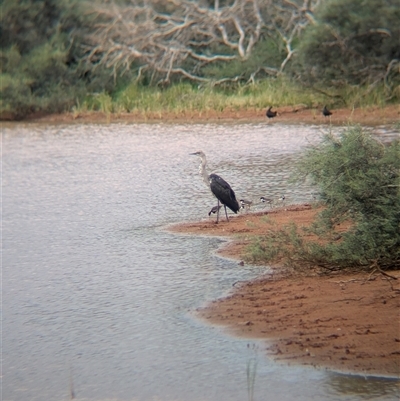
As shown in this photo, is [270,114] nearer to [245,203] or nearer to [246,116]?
[246,116]

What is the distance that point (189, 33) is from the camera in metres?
35.7

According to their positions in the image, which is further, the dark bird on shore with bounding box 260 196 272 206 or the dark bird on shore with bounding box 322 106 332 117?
the dark bird on shore with bounding box 322 106 332 117

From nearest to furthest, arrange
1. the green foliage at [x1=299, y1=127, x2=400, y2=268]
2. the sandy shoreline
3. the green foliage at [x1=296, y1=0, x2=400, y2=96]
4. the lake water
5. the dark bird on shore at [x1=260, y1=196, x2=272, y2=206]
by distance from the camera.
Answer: the lake water → the sandy shoreline → the green foliage at [x1=299, y1=127, x2=400, y2=268] → the dark bird on shore at [x1=260, y1=196, x2=272, y2=206] → the green foliage at [x1=296, y1=0, x2=400, y2=96]

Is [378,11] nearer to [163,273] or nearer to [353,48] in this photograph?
[353,48]

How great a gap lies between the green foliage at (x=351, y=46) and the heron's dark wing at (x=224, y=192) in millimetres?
16429

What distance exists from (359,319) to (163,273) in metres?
3.23

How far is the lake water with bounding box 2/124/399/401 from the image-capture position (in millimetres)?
7066

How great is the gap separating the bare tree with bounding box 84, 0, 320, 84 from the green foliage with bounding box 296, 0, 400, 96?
13.5 ft

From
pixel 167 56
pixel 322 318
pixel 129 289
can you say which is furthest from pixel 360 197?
pixel 167 56

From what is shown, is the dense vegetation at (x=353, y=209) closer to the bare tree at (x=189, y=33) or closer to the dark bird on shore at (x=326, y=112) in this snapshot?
the dark bird on shore at (x=326, y=112)

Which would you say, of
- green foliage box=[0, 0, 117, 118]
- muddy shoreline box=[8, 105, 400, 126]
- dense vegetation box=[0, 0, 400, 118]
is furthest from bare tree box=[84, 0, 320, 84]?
muddy shoreline box=[8, 105, 400, 126]

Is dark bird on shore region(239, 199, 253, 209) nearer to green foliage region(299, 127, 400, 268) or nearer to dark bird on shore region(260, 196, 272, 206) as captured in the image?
dark bird on shore region(260, 196, 272, 206)

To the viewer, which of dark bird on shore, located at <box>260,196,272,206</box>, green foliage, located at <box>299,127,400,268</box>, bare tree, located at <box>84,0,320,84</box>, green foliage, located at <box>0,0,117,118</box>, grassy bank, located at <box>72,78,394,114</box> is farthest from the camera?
green foliage, located at <box>0,0,117,118</box>

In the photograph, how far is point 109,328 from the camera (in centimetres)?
860
